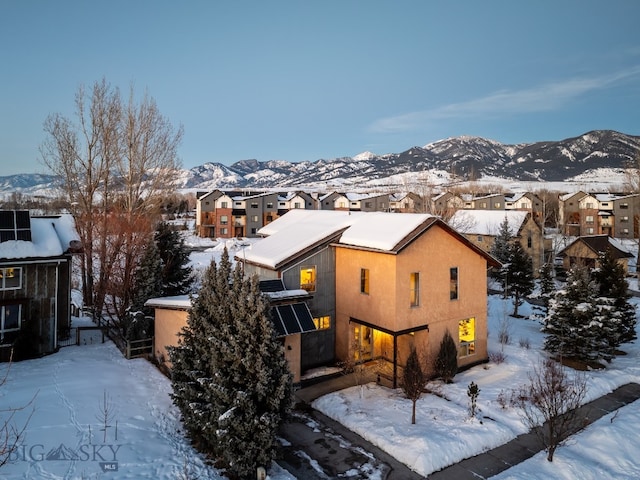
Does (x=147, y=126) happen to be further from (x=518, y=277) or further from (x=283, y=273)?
(x=518, y=277)

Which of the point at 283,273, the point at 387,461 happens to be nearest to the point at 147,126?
the point at 283,273

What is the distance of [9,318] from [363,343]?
49.5 ft

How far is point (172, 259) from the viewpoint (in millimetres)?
24625

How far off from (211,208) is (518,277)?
5459 centimetres

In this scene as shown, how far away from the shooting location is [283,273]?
57.5 feet

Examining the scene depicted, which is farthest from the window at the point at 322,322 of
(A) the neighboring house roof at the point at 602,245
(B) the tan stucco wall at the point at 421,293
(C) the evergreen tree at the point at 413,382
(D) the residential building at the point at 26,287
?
(A) the neighboring house roof at the point at 602,245

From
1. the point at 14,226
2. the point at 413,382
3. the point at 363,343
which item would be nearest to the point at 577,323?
the point at 363,343

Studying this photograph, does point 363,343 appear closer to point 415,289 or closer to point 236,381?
point 415,289

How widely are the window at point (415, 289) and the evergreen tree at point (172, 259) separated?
563 inches

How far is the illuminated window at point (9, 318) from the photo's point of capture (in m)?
17.0

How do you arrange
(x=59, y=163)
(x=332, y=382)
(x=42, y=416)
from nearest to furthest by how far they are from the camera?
(x=42, y=416), (x=332, y=382), (x=59, y=163)

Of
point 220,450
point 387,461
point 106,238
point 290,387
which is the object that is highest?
point 106,238

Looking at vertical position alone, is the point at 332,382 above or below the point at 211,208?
below

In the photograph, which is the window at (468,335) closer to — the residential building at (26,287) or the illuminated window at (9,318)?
the residential building at (26,287)
